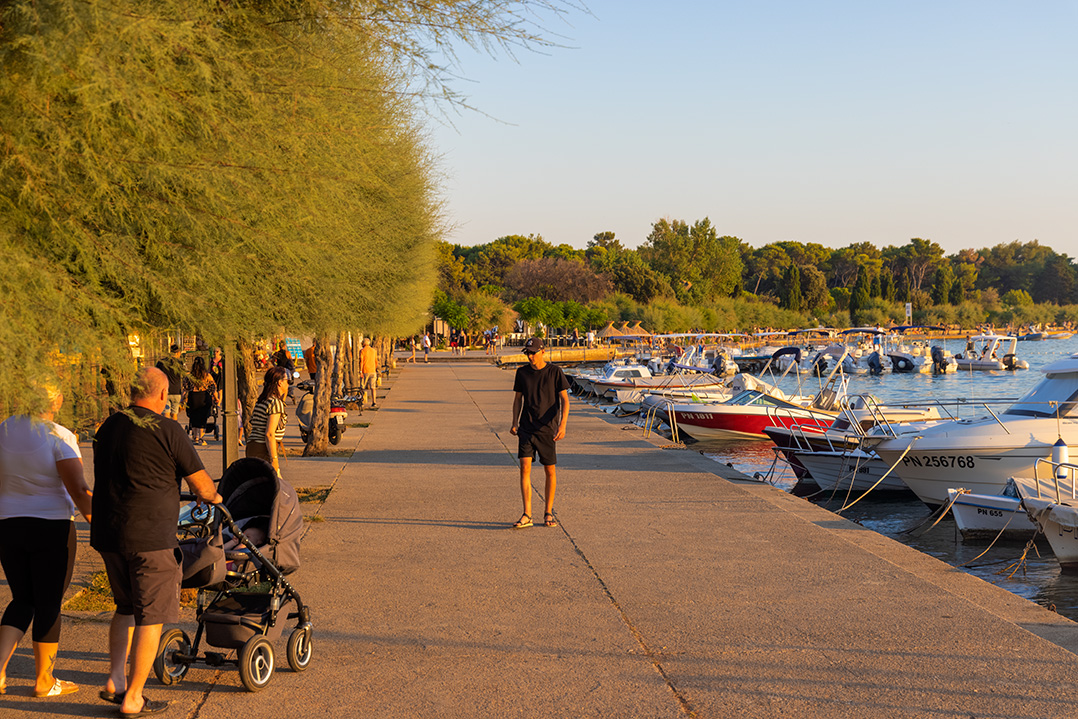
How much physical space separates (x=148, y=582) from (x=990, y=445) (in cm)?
1401

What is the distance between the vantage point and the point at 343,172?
588cm

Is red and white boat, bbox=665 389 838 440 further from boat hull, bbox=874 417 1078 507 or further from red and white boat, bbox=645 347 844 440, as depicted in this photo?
boat hull, bbox=874 417 1078 507

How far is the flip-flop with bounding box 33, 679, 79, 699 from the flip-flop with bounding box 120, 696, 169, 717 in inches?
21.5

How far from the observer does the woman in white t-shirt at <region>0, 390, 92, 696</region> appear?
17.9 feet

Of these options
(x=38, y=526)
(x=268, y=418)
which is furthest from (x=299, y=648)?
(x=268, y=418)

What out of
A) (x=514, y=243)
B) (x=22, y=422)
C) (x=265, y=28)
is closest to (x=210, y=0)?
(x=265, y=28)

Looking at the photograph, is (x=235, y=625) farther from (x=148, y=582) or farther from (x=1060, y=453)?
(x=1060, y=453)

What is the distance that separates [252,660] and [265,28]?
11.8 feet

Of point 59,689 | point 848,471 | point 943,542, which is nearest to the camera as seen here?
point 59,689

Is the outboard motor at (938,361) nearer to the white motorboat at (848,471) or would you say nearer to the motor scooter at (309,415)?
the white motorboat at (848,471)

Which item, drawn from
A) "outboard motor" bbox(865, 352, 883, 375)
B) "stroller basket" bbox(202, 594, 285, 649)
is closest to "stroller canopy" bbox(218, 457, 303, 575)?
"stroller basket" bbox(202, 594, 285, 649)

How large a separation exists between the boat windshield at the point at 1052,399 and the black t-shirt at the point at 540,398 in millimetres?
10060

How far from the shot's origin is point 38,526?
5484 millimetres

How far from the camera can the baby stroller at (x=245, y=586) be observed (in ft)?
18.7
